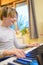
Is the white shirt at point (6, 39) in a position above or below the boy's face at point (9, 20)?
below

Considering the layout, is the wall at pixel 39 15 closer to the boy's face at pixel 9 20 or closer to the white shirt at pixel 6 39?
the white shirt at pixel 6 39

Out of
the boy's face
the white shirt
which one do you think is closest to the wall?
the white shirt

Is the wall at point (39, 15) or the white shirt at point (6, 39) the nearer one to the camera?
the white shirt at point (6, 39)

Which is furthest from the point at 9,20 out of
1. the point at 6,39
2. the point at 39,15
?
the point at 39,15

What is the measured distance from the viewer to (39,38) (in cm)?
336

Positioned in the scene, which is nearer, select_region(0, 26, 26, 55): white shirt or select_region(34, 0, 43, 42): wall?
select_region(0, 26, 26, 55): white shirt

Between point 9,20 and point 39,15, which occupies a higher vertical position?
point 39,15

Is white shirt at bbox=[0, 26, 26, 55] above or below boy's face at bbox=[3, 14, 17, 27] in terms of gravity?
below

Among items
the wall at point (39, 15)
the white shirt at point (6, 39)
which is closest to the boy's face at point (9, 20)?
the white shirt at point (6, 39)

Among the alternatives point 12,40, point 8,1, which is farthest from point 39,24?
point 12,40

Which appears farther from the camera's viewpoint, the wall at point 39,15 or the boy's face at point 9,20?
the wall at point 39,15

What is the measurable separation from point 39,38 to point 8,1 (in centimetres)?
147

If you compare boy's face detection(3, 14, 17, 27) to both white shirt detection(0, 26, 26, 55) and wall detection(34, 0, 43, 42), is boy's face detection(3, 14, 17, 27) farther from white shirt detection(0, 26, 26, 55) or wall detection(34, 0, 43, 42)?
wall detection(34, 0, 43, 42)

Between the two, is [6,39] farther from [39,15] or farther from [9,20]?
[39,15]
